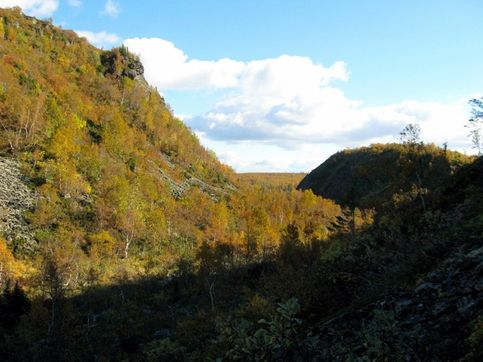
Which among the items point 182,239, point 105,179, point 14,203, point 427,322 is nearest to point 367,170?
point 182,239

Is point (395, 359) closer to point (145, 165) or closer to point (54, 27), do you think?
point (145, 165)

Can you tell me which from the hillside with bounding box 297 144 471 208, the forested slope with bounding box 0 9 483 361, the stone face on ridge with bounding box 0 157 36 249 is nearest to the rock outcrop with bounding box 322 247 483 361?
the forested slope with bounding box 0 9 483 361

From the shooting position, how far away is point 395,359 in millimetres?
5953

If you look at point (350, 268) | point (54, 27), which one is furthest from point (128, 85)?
point (350, 268)

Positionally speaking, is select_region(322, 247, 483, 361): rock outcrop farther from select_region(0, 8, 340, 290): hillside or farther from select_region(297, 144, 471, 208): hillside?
select_region(297, 144, 471, 208): hillside

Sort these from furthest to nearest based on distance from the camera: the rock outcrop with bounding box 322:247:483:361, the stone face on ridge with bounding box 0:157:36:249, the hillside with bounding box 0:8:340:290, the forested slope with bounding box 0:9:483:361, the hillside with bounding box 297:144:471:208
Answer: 1. the hillside with bounding box 297:144:471:208
2. the hillside with bounding box 0:8:340:290
3. the stone face on ridge with bounding box 0:157:36:249
4. the forested slope with bounding box 0:9:483:361
5. the rock outcrop with bounding box 322:247:483:361

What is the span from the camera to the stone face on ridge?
2710 inches

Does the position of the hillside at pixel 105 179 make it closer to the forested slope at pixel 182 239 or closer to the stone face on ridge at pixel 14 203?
the stone face on ridge at pixel 14 203

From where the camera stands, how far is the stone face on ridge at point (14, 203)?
68.8m

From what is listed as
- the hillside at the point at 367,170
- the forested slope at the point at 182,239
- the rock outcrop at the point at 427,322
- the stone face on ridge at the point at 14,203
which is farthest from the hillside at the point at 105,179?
the rock outcrop at the point at 427,322

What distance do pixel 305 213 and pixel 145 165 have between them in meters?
49.5

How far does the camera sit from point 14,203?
7419cm

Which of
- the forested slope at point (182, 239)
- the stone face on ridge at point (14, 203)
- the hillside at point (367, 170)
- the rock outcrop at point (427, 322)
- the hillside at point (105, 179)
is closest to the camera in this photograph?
the rock outcrop at point (427, 322)

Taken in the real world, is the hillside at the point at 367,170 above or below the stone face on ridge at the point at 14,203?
above
